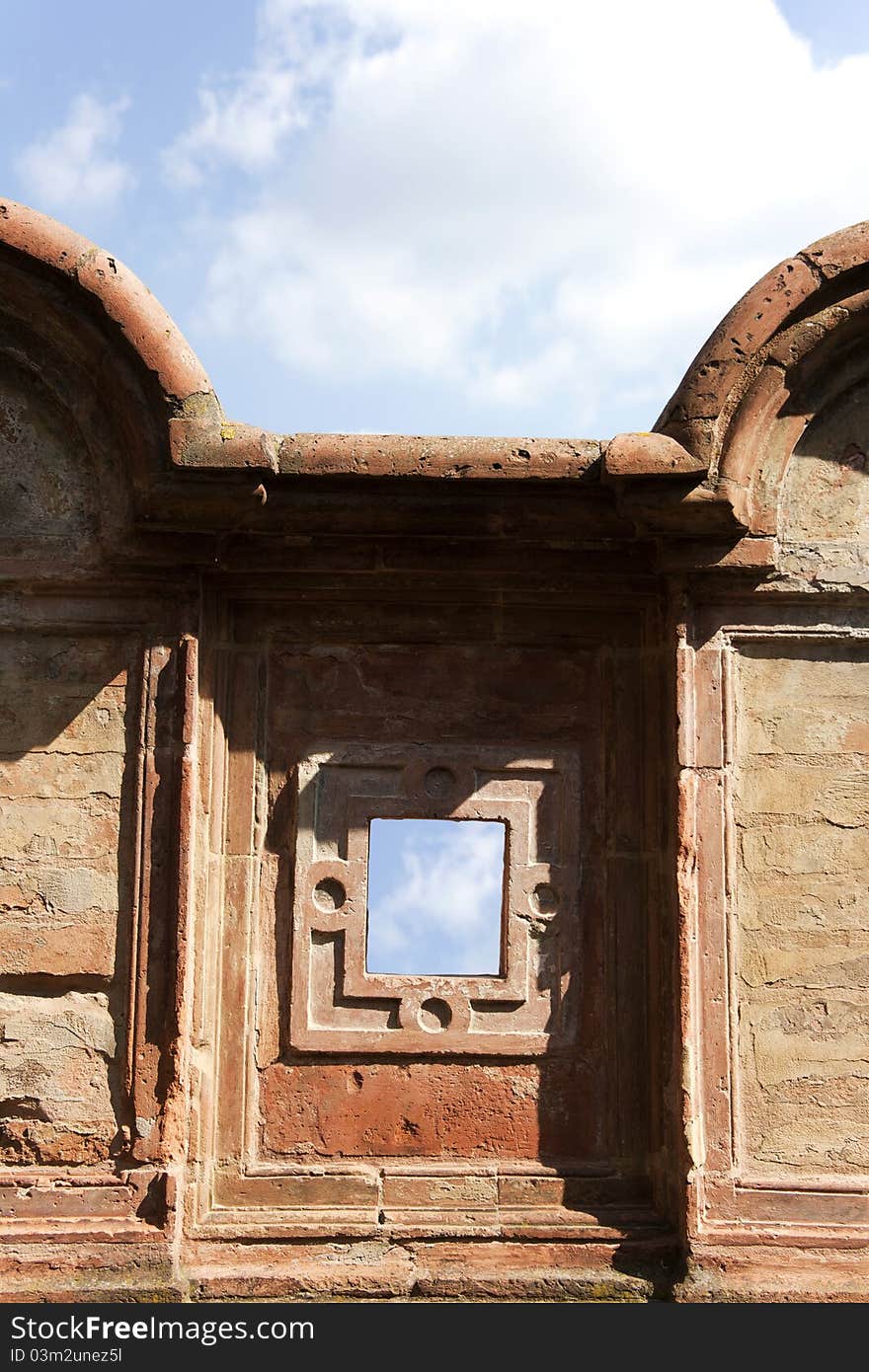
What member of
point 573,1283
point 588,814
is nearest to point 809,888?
point 588,814

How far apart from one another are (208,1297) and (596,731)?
213cm

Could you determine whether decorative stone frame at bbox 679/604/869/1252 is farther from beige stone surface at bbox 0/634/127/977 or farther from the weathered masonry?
beige stone surface at bbox 0/634/127/977

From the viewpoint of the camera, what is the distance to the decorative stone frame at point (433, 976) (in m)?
4.55

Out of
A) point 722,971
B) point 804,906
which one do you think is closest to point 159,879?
point 722,971

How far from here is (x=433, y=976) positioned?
180 inches

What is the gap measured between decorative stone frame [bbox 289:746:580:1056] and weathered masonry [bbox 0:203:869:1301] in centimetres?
1

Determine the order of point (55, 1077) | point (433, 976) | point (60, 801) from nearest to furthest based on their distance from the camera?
point (55, 1077) → point (60, 801) → point (433, 976)

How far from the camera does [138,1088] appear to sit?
13.8 ft

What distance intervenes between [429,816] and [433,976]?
1.70 feet

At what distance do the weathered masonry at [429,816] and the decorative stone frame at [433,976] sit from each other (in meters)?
0.01

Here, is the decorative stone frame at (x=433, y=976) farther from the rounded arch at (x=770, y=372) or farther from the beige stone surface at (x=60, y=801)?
the rounded arch at (x=770, y=372)

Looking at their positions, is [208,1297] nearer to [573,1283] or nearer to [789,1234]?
[573,1283]

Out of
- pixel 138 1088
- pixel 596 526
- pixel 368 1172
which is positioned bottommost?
pixel 368 1172

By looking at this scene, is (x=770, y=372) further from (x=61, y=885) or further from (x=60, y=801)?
(x=61, y=885)
